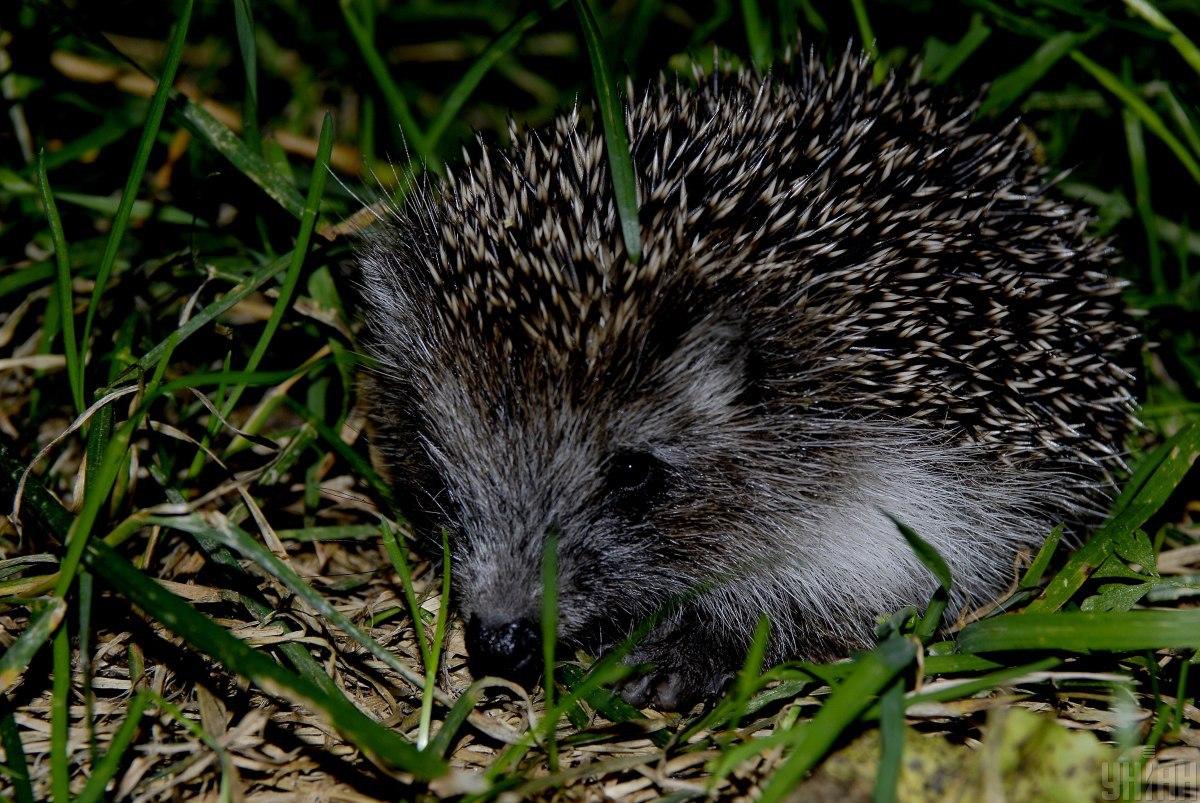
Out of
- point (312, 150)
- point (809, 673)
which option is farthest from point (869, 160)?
point (312, 150)

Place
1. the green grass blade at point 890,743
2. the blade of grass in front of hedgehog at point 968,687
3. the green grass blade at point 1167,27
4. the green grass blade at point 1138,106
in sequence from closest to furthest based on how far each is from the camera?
the green grass blade at point 890,743 → the blade of grass in front of hedgehog at point 968,687 → the green grass blade at point 1167,27 → the green grass blade at point 1138,106

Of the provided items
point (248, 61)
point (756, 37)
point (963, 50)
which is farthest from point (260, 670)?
point (963, 50)

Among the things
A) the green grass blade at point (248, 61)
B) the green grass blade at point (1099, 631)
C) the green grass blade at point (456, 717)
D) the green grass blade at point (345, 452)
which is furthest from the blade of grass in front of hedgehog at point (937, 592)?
the green grass blade at point (248, 61)

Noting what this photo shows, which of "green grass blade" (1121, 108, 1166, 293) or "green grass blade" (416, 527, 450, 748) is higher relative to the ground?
"green grass blade" (1121, 108, 1166, 293)

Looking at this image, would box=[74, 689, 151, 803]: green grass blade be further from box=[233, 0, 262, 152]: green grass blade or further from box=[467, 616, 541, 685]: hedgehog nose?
box=[233, 0, 262, 152]: green grass blade

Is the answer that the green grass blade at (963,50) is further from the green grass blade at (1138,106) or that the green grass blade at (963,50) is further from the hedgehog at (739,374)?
the hedgehog at (739,374)

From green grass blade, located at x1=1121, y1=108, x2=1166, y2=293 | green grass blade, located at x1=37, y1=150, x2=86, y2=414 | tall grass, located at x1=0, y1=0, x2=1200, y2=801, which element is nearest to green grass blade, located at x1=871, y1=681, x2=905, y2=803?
tall grass, located at x1=0, y1=0, x2=1200, y2=801

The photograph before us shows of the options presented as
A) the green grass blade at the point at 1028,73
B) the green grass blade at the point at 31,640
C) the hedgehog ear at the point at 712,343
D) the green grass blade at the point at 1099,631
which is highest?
the green grass blade at the point at 1028,73
